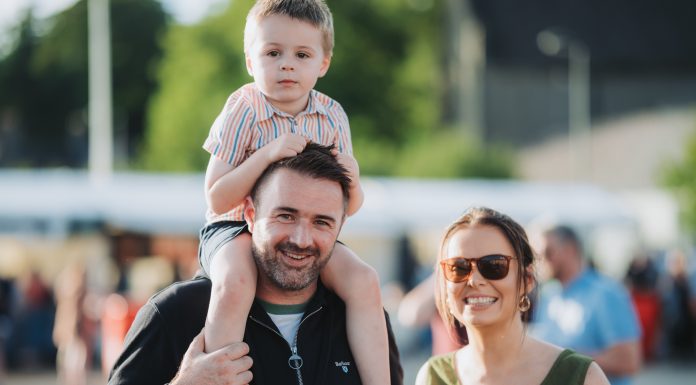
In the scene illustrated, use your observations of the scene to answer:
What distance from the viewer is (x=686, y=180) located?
36.3 meters

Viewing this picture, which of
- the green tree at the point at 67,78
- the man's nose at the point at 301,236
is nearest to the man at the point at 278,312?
the man's nose at the point at 301,236

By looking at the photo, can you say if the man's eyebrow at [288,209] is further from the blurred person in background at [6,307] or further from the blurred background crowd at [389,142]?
the blurred person in background at [6,307]

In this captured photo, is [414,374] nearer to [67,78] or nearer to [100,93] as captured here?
[100,93]

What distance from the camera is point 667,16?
49500 mm

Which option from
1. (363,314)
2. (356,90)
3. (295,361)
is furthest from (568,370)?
(356,90)

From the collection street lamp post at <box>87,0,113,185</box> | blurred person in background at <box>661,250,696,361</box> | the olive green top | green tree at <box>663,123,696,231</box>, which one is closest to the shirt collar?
the olive green top

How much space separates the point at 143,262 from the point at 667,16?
123 ft

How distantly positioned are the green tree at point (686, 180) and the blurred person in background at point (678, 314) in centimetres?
1570

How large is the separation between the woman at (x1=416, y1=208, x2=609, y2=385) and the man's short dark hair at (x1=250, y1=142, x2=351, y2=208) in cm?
56

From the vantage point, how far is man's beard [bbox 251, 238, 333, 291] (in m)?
3.28

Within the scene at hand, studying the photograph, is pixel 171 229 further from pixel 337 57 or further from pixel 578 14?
pixel 578 14

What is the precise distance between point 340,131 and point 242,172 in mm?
445

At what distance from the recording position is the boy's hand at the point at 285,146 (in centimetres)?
328

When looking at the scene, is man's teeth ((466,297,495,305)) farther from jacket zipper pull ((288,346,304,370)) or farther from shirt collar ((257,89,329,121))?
shirt collar ((257,89,329,121))
